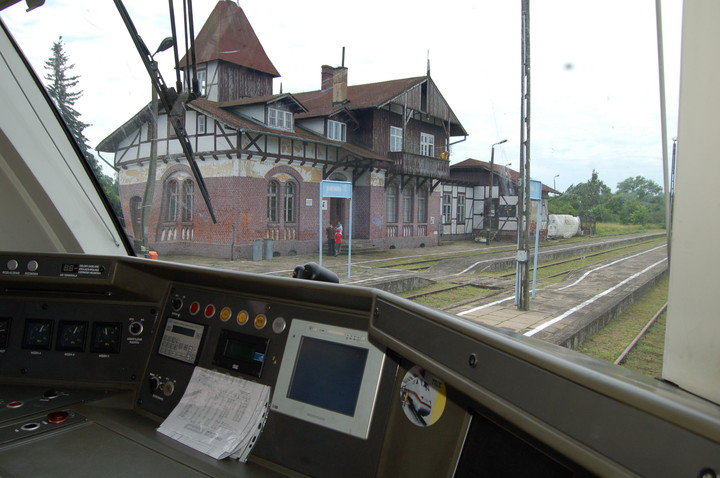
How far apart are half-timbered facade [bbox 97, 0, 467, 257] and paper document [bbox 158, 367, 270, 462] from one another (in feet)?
1.74

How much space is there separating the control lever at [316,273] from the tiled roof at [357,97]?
650 mm

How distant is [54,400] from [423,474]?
149cm

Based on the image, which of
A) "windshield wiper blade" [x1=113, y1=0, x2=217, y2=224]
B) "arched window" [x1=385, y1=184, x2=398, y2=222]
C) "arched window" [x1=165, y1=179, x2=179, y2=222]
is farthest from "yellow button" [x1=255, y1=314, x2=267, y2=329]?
"arched window" [x1=385, y1=184, x2=398, y2=222]

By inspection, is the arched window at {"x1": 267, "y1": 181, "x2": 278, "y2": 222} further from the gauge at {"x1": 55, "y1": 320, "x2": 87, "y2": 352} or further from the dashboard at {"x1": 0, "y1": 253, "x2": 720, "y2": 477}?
the gauge at {"x1": 55, "y1": 320, "x2": 87, "y2": 352}

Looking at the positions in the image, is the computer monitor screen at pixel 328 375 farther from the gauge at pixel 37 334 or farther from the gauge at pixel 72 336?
the gauge at pixel 37 334

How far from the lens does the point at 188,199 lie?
2027 mm

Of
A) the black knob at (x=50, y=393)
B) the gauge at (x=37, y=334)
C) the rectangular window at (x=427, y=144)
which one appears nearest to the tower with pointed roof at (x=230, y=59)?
the rectangular window at (x=427, y=144)

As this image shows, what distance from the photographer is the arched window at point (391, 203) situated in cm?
225

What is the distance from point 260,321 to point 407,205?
0.96 meters

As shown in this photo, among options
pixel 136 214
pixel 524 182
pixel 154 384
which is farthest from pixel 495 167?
→ pixel 136 214

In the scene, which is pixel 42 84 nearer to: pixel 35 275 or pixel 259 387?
pixel 35 275

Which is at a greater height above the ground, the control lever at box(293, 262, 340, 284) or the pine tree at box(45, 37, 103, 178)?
the pine tree at box(45, 37, 103, 178)

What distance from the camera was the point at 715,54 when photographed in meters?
0.85

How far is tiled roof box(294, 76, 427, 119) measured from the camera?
1.88m
